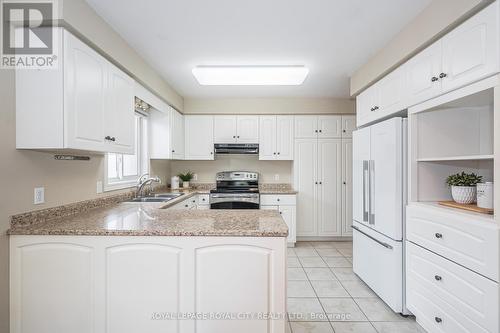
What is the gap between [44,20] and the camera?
146 centimetres

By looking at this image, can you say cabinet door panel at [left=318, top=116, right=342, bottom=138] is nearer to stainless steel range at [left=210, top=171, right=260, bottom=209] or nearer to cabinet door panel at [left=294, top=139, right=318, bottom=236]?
cabinet door panel at [left=294, top=139, right=318, bottom=236]

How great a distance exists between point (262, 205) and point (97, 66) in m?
2.87

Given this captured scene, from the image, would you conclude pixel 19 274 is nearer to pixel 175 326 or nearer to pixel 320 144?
pixel 175 326

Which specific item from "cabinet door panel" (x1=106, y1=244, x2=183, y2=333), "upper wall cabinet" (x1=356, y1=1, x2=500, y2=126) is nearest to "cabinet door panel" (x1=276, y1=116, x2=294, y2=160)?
"upper wall cabinet" (x1=356, y1=1, x2=500, y2=126)

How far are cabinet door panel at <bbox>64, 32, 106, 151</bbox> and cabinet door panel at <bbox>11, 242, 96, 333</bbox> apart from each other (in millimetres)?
639

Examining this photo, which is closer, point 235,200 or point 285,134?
point 235,200

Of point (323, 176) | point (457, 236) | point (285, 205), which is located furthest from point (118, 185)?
point (323, 176)

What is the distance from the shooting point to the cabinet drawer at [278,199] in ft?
13.0

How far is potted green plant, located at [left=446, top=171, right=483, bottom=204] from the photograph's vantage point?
1.75 meters

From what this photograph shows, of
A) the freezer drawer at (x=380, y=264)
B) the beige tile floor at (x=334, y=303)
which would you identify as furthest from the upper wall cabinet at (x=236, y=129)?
the freezer drawer at (x=380, y=264)

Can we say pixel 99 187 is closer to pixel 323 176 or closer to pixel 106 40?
pixel 106 40

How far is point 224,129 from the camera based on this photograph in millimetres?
4207

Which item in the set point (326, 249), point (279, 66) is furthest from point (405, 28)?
point (326, 249)

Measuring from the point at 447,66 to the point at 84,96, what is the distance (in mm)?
2346
